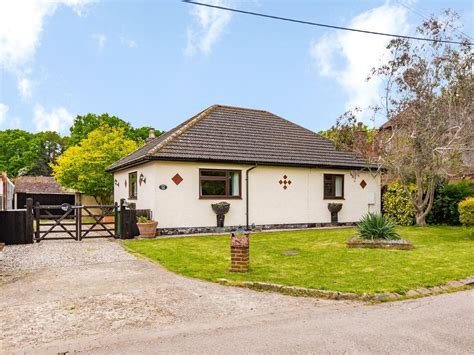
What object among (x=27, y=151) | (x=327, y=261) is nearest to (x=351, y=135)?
(x=327, y=261)

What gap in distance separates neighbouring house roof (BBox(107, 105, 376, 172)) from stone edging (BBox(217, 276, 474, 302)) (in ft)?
28.2

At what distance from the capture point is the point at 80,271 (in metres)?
8.12

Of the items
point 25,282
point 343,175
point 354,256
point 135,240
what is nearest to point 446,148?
point 343,175

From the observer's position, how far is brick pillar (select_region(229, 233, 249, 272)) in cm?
758

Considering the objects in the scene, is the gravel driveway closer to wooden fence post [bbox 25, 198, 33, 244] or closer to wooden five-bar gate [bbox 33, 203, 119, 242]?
wooden fence post [bbox 25, 198, 33, 244]

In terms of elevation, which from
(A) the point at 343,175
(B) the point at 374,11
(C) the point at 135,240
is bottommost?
(C) the point at 135,240

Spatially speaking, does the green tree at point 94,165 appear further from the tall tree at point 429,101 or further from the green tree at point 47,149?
the green tree at point 47,149

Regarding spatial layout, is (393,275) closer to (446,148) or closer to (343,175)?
(446,148)

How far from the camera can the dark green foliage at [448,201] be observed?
18062 mm

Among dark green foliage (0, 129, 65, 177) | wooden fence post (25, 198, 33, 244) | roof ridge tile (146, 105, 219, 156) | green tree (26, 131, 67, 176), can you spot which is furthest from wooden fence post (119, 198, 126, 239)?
green tree (26, 131, 67, 176)

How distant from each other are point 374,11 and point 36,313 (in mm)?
11185

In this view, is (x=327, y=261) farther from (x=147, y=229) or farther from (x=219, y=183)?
(x=219, y=183)

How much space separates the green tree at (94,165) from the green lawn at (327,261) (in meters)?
15.2

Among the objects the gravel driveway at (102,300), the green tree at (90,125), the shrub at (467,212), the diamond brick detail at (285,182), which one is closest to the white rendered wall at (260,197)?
the diamond brick detail at (285,182)
